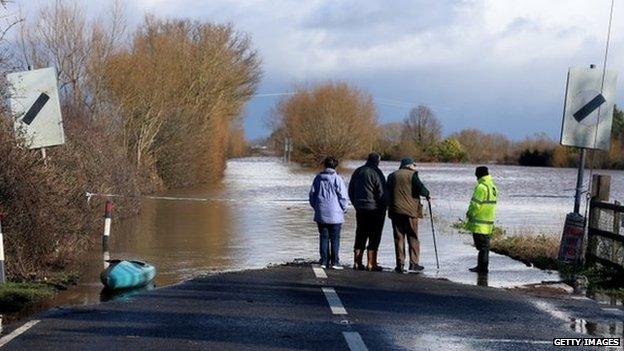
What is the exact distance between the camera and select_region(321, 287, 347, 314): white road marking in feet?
35.7

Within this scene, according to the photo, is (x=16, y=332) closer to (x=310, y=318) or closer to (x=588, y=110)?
(x=310, y=318)

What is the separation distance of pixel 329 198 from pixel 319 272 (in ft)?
4.22

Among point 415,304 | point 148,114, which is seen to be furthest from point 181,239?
point 148,114

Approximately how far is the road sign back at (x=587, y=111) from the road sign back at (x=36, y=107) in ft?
26.2

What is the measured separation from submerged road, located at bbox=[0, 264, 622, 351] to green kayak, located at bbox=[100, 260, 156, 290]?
1.66ft

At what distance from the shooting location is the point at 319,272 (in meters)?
14.7

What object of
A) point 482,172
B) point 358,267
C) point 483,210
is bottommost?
point 358,267

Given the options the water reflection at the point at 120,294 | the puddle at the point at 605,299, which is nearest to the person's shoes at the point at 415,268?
the puddle at the point at 605,299

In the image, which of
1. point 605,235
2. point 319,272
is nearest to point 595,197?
point 605,235

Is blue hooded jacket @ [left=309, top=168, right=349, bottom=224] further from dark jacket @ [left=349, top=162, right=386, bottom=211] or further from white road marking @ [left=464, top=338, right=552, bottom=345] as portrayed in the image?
white road marking @ [left=464, top=338, right=552, bottom=345]

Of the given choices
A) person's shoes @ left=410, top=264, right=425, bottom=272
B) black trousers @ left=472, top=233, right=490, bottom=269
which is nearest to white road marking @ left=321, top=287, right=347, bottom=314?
person's shoes @ left=410, top=264, right=425, bottom=272

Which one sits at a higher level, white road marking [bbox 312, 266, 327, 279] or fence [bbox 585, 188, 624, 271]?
fence [bbox 585, 188, 624, 271]

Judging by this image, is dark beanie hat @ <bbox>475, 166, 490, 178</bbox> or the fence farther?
dark beanie hat @ <bbox>475, 166, 490, 178</bbox>

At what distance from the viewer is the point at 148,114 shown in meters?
42.6
